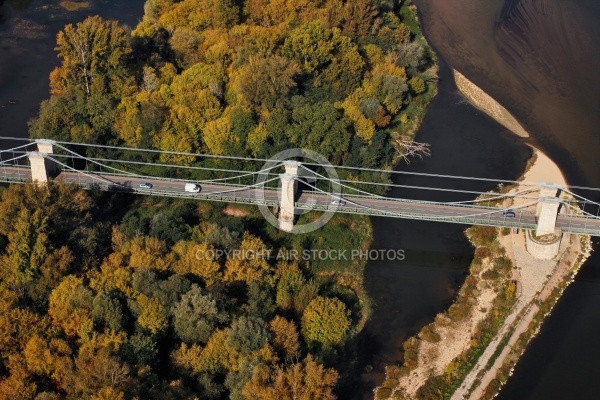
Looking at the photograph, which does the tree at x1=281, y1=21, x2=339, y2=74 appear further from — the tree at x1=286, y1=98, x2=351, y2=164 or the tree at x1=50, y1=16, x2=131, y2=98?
the tree at x1=50, y1=16, x2=131, y2=98

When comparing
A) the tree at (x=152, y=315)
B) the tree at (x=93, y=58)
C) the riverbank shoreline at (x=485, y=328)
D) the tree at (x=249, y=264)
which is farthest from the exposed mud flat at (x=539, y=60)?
the tree at (x=152, y=315)

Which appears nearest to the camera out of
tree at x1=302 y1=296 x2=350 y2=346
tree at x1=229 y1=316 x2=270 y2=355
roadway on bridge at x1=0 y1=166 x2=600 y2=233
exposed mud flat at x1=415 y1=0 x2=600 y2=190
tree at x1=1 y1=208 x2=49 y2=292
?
tree at x1=229 y1=316 x2=270 y2=355

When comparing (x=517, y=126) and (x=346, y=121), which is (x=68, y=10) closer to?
(x=346, y=121)

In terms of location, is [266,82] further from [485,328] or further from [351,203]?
[485,328]

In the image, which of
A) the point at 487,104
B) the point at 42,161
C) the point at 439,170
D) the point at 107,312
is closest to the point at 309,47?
the point at 439,170

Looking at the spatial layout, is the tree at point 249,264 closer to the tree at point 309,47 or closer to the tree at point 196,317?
the tree at point 196,317

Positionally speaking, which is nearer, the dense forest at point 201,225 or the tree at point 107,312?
the dense forest at point 201,225

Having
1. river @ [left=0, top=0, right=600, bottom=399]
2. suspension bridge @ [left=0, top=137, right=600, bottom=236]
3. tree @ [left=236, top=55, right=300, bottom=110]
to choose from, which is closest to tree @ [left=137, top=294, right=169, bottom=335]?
river @ [left=0, top=0, right=600, bottom=399]

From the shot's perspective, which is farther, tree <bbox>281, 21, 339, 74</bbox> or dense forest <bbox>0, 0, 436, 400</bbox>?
tree <bbox>281, 21, 339, 74</bbox>
